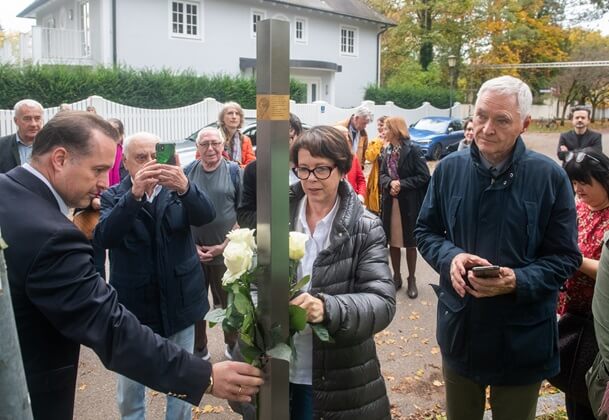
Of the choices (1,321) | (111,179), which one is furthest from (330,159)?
(111,179)

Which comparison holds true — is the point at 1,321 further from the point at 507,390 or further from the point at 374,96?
the point at 374,96

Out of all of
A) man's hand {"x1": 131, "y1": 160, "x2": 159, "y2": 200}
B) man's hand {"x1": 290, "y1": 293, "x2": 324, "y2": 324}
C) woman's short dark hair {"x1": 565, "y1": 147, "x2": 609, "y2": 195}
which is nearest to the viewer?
man's hand {"x1": 290, "y1": 293, "x2": 324, "y2": 324}

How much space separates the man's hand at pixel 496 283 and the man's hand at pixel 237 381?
1093 millimetres

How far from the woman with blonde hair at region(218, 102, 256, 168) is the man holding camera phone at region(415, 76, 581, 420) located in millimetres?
4406

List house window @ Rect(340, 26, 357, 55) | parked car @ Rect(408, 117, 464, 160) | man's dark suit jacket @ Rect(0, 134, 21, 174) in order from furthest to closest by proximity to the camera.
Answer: house window @ Rect(340, 26, 357, 55)
parked car @ Rect(408, 117, 464, 160)
man's dark suit jacket @ Rect(0, 134, 21, 174)

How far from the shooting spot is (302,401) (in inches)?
104

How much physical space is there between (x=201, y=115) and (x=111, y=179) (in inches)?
515

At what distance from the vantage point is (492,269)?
2.39 m

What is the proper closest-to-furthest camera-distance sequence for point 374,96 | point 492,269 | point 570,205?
point 492,269, point 570,205, point 374,96

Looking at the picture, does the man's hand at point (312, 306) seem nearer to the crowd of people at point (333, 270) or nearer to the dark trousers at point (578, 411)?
the crowd of people at point (333, 270)

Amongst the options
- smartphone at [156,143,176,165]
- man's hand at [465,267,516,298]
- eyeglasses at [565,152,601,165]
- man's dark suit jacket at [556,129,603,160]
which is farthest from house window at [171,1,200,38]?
man's hand at [465,267,516,298]

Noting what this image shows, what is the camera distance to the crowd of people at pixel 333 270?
189 centimetres

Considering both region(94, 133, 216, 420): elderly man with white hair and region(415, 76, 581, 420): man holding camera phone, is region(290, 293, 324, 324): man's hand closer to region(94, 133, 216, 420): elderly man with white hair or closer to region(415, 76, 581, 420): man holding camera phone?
region(415, 76, 581, 420): man holding camera phone

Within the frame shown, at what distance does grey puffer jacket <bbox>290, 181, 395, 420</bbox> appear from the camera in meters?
2.47
